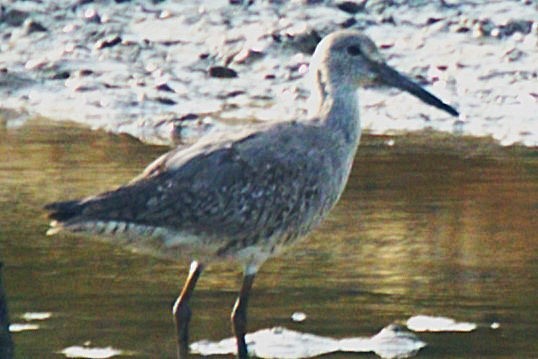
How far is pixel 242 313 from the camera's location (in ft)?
30.0

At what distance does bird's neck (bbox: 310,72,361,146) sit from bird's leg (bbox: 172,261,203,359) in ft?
3.15

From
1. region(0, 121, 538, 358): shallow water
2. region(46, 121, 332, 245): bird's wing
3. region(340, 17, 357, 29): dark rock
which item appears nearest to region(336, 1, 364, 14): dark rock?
region(340, 17, 357, 29): dark rock

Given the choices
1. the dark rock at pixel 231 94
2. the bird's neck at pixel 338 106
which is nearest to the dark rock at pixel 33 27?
the dark rock at pixel 231 94

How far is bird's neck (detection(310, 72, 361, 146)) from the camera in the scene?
31.4 ft

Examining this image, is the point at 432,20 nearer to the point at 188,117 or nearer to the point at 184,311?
the point at 188,117

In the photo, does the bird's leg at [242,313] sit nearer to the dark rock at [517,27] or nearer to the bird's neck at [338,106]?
the bird's neck at [338,106]

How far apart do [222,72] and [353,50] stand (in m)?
5.96

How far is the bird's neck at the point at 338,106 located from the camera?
9.57 metres

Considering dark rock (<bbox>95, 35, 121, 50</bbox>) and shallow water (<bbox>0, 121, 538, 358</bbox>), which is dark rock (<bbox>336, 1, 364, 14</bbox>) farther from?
shallow water (<bbox>0, 121, 538, 358</bbox>)

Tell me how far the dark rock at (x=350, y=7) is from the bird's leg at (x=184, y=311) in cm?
834

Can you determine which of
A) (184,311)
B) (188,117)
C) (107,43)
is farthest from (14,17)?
(184,311)

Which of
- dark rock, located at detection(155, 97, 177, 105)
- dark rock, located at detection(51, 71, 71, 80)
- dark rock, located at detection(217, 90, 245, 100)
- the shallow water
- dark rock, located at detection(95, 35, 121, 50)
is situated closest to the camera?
the shallow water

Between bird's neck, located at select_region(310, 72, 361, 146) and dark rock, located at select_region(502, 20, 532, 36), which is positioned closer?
bird's neck, located at select_region(310, 72, 361, 146)

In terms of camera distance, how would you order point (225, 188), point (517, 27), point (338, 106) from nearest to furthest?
point (225, 188), point (338, 106), point (517, 27)
